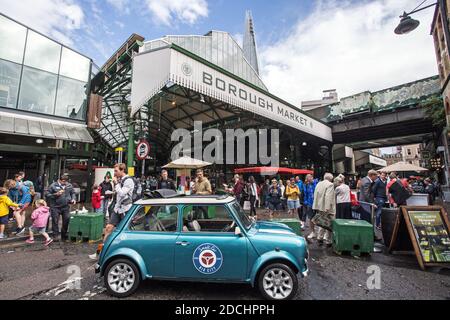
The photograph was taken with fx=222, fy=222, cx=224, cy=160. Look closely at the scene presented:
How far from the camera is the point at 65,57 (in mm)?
14102

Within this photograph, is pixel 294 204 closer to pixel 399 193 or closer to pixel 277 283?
pixel 399 193

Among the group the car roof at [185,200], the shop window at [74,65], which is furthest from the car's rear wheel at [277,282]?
the shop window at [74,65]

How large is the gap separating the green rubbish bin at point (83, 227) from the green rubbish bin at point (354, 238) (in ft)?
21.3

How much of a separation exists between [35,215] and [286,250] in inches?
270

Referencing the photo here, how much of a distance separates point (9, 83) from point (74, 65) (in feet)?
12.5

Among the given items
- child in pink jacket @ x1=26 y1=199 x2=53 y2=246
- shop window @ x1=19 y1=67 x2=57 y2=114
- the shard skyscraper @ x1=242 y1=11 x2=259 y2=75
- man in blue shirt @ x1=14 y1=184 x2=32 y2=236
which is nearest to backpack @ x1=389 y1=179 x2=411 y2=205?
child in pink jacket @ x1=26 y1=199 x2=53 y2=246

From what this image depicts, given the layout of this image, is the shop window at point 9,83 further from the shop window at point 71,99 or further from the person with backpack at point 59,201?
the person with backpack at point 59,201

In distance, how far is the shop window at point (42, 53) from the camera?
12.6m

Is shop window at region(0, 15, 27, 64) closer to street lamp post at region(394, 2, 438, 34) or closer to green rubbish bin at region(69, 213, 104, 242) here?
green rubbish bin at region(69, 213, 104, 242)

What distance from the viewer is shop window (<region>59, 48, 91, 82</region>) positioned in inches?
551

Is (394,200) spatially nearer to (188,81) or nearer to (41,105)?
(188,81)

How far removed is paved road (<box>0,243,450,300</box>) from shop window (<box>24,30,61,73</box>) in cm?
1227

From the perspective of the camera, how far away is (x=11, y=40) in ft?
39.2

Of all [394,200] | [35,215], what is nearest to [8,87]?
[35,215]
